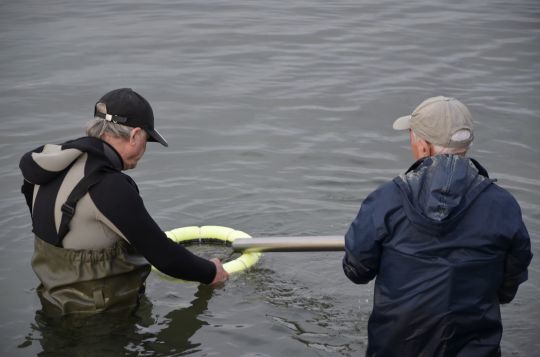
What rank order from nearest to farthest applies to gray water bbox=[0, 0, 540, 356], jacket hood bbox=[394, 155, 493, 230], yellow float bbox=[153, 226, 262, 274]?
jacket hood bbox=[394, 155, 493, 230] < gray water bbox=[0, 0, 540, 356] < yellow float bbox=[153, 226, 262, 274]

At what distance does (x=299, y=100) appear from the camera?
1159 centimetres

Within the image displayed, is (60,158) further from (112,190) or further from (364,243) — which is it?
(364,243)

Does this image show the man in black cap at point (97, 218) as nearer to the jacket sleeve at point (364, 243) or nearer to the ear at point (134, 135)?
the ear at point (134, 135)

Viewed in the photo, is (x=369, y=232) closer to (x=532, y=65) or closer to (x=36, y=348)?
(x=36, y=348)

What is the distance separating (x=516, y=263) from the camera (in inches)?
162

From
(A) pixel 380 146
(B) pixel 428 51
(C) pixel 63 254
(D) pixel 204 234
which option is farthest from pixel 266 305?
(B) pixel 428 51

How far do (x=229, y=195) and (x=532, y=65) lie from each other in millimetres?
7069

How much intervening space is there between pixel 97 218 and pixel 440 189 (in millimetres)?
2239

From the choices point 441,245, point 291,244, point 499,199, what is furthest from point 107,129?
point 499,199

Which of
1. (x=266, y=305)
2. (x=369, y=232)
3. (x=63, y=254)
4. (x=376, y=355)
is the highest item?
(x=369, y=232)

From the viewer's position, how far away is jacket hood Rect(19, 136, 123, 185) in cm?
493

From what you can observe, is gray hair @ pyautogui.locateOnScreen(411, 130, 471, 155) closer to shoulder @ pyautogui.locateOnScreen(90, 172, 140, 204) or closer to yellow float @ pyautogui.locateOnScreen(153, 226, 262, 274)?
shoulder @ pyautogui.locateOnScreen(90, 172, 140, 204)

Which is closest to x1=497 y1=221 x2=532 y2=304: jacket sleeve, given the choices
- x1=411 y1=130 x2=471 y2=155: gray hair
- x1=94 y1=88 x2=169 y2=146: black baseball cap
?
x1=411 y1=130 x2=471 y2=155: gray hair

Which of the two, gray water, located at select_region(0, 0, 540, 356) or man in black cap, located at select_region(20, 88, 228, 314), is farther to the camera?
gray water, located at select_region(0, 0, 540, 356)
